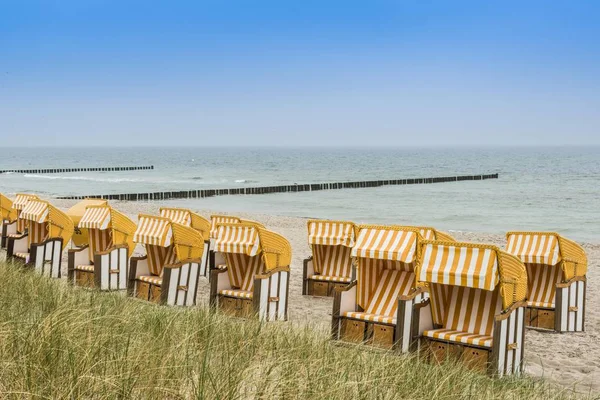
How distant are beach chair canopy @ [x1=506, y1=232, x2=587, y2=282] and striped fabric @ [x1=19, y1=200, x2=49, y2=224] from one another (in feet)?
24.2

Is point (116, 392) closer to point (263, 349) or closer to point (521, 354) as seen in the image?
point (263, 349)

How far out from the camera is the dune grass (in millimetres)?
4543

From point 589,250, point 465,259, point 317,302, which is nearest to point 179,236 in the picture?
point 317,302

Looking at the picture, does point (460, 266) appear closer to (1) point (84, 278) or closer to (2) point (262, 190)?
(1) point (84, 278)

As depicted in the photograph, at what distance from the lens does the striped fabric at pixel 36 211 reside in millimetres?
12781

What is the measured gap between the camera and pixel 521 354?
296 inches

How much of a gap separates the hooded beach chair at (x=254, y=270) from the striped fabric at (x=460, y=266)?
2.63m

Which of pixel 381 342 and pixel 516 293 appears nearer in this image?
pixel 516 293

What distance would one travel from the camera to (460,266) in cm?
733

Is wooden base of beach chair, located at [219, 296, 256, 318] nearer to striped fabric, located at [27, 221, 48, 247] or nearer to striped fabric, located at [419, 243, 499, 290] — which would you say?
striped fabric, located at [419, 243, 499, 290]

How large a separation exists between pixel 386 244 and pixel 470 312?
1146 millimetres

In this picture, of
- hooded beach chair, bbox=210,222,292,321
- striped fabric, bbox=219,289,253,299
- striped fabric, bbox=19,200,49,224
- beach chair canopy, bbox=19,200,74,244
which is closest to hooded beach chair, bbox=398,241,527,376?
hooded beach chair, bbox=210,222,292,321

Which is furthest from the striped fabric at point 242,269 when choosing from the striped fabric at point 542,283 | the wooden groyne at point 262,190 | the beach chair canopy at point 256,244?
the wooden groyne at point 262,190

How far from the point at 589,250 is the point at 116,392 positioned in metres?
20.5
